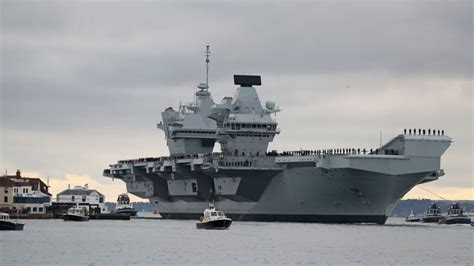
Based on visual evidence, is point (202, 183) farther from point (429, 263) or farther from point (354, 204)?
point (429, 263)

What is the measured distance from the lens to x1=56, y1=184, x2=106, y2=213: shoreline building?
112287 mm

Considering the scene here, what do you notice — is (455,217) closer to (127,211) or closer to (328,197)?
(127,211)

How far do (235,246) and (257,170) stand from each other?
24.9 meters

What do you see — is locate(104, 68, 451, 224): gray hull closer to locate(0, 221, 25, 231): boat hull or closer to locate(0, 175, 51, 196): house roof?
locate(0, 175, 51, 196): house roof

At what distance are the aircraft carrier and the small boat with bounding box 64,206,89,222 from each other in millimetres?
5924

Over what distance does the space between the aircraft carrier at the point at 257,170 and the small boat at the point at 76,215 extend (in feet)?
19.4

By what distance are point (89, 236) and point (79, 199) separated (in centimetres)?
4424

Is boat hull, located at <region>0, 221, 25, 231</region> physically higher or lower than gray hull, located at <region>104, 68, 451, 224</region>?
lower

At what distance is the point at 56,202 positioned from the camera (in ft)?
369

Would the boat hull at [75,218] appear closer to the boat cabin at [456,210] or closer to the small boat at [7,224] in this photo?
the small boat at [7,224]

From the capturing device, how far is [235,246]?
59.8m

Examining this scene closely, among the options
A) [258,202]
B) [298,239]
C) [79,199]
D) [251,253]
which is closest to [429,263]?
[251,253]

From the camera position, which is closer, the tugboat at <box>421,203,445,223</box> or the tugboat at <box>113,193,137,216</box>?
the tugboat at <box>113,193,137,216</box>

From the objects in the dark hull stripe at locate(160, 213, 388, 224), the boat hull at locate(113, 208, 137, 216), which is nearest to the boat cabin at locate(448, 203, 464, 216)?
the boat hull at locate(113, 208, 137, 216)
